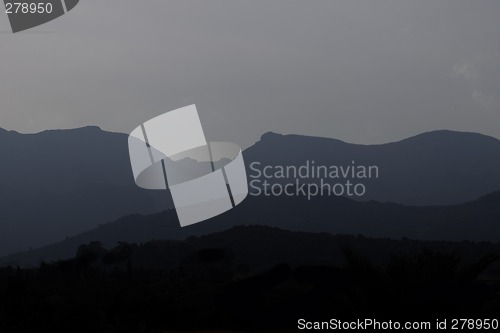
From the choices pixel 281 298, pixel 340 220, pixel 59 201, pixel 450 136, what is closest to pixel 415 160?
pixel 450 136

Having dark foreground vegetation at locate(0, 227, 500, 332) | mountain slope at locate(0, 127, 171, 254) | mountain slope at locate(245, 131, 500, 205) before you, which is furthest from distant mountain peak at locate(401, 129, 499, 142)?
dark foreground vegetation at locate(0, 227, 500, 332)

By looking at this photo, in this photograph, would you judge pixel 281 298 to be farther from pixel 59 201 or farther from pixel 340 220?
pixel 59 201

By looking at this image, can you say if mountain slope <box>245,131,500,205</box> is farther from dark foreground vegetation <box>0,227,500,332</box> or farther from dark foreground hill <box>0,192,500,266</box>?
dark foreground vegetation <box>0,227,500,332</box>

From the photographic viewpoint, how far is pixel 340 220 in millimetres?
98312

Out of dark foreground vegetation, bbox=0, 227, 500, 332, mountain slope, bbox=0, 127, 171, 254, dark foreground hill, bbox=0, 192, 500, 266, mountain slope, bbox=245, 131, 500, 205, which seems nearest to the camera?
dark foreground vegetation, bbox=0, 227, 500, 332

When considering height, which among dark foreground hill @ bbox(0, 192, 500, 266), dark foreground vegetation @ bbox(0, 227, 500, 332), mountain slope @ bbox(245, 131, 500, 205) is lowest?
mountain slope @ bbox(245, 131, 500, 205)

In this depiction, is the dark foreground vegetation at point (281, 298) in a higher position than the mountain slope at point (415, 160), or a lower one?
higher

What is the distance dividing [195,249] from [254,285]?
47.1m

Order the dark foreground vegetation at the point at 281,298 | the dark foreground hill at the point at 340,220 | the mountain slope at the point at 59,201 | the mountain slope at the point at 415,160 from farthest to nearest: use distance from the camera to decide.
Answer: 1. the mountain slope at the point at 59,201
2. the mountain slope at the point at 415,160
3. the dark foreground hill at the point at 340,220
4. the dark foreground vegetation at the point at 281,298

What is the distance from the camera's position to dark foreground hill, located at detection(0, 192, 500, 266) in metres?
88.1

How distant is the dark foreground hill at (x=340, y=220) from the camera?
88.1 meters

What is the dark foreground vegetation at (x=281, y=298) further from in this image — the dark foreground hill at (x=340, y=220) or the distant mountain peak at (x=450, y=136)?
the distant mountain peak at (x=450, y=136)

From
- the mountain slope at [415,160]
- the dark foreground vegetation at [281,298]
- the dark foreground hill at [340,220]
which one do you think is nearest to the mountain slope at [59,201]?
the mountain slope at [415,160]

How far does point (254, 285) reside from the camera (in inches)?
718
